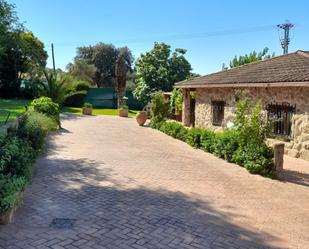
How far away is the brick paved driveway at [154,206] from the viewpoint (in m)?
5.50

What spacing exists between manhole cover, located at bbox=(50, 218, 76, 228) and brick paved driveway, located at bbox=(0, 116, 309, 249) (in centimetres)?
8

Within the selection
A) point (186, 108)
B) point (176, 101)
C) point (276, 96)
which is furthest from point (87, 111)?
point (276, 96)

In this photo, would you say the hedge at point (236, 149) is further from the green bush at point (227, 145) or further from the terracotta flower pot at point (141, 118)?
the terracotta flower pot at point (141, 118)

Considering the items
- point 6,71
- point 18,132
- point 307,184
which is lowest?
point 307,184

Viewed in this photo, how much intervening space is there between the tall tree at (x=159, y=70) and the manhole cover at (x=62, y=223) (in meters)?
30.7

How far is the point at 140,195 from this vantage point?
25.4 ft

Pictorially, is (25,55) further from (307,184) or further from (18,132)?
(307,184)

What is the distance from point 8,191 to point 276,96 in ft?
37.9

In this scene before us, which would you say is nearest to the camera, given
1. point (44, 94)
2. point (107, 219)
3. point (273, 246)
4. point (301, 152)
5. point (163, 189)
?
point (273, 246)

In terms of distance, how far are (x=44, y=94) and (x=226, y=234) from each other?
55.0 feet

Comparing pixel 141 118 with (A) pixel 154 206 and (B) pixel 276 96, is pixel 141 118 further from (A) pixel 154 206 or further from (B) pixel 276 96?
(A) pixel 154 206

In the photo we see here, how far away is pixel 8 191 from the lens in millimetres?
5691

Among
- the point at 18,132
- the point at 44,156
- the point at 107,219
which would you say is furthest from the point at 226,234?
the point at 44,156

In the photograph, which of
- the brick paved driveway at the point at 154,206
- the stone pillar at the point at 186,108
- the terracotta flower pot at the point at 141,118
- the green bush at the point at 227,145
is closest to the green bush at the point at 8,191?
the brick paved driveway at the point at 154,206
